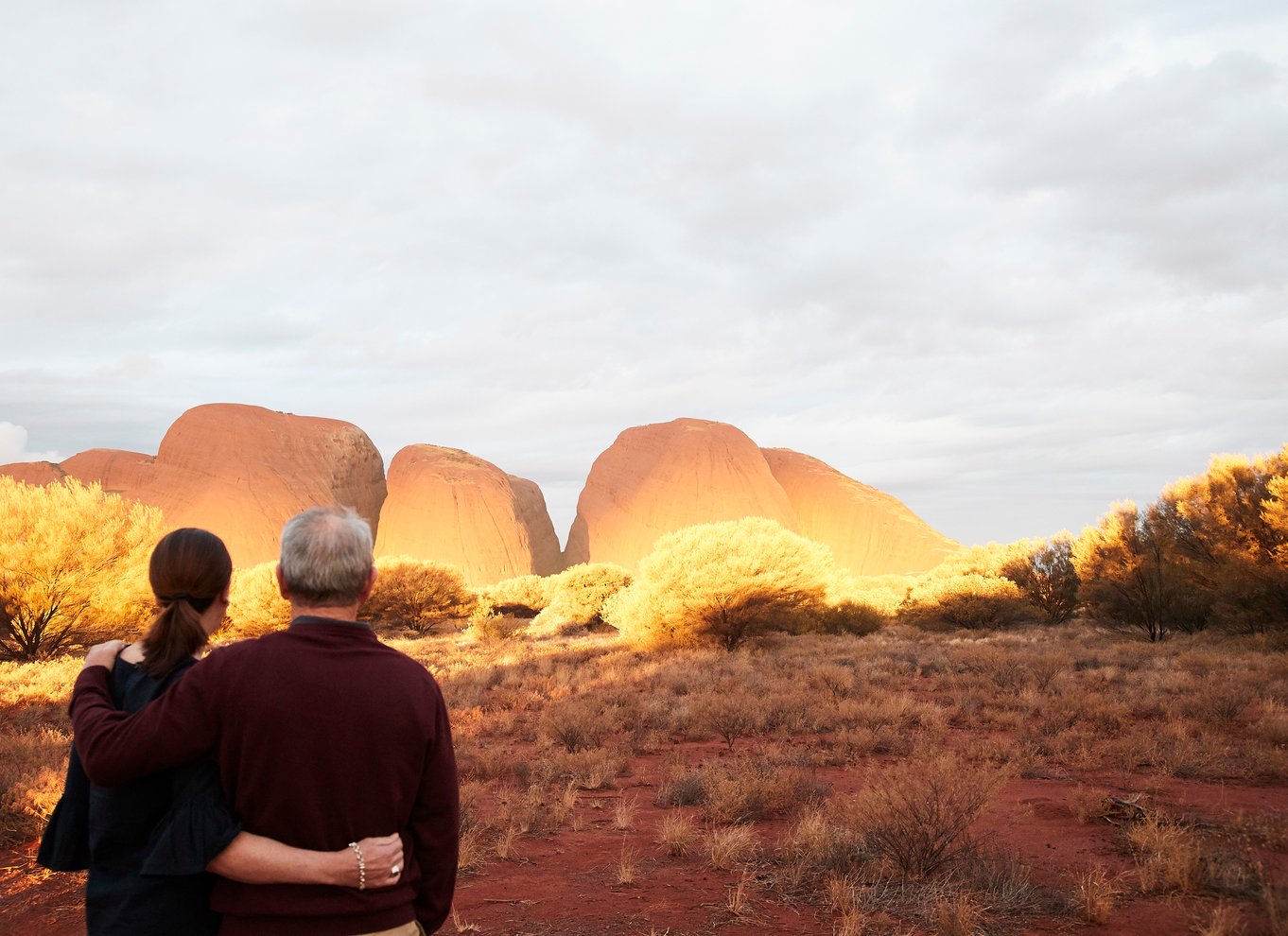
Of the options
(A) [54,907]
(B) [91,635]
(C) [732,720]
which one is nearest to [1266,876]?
(C) [732,720]

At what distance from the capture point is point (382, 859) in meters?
1.89

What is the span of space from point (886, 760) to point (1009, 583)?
18.2 meters

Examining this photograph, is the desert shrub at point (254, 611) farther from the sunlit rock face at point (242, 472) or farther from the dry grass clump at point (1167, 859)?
the dry grass clump at point (1167, 859)

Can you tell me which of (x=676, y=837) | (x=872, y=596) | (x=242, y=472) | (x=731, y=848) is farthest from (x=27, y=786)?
(x=242, y=472)

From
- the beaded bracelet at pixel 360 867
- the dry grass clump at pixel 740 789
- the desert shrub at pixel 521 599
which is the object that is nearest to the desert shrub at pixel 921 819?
the dry grass clump at pixel 740 789

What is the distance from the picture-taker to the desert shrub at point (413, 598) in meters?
29.7

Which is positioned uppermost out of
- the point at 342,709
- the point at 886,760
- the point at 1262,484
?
the point at 1262,484

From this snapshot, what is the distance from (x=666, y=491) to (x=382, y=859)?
5309 centimetres

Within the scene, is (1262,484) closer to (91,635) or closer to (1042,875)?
(1042,875)

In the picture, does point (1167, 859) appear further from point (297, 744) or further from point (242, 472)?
point (242, 472)

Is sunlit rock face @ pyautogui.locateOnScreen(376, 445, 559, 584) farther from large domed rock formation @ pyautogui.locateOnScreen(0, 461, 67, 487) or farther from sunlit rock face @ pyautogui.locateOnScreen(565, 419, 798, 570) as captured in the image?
large domed rock formation @ pyautogui.locateOnScreen(0, 461, 67, 487)

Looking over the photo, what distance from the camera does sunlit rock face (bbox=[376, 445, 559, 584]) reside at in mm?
48812

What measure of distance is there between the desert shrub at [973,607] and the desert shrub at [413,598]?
16.3 m

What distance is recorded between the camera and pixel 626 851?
5.60 metres
